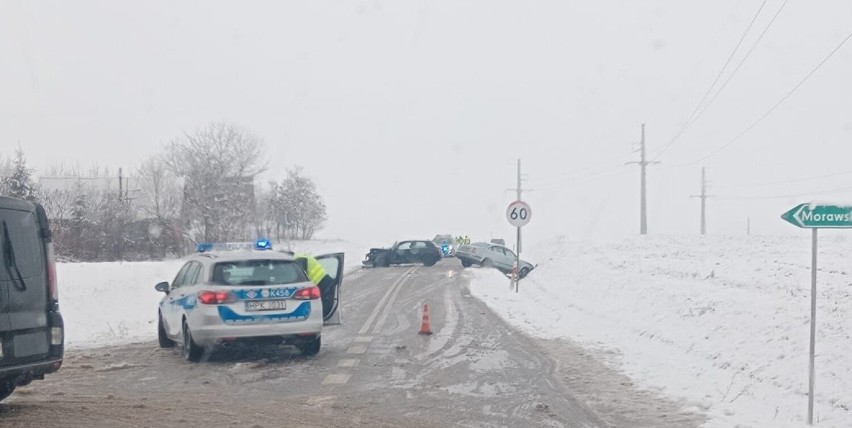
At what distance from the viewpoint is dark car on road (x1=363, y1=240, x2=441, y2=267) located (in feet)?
140

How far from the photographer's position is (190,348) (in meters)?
11.9

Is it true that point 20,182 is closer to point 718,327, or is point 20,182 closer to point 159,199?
point 159,199

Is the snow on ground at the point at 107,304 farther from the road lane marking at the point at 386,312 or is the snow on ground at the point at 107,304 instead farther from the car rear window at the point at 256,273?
the road lane marking at the point at 386,312

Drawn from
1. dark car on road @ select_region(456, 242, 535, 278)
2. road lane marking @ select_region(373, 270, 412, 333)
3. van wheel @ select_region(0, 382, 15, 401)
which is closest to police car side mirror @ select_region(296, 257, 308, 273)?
road lane marking @ select_region(373, 270, 412, 333)

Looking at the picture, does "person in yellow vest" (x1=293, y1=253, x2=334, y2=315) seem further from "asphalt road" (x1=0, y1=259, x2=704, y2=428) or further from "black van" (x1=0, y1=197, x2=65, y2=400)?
"black van" (x1=0, y1=197, x2=65, y2=400)

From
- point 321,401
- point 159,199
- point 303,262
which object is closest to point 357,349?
point 303,262

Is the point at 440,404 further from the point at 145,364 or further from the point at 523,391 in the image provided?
the point at 145,364

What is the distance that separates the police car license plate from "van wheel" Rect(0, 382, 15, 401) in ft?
12.3

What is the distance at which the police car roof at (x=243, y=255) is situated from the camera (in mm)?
12133

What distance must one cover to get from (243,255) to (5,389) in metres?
4.46

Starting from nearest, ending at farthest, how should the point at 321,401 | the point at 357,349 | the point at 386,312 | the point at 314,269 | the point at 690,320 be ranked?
the point at 321,401, the point at 357,349, the point at 314,269, the point at 690,320, the point at 386,312

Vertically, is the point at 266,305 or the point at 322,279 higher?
the point at 322,279

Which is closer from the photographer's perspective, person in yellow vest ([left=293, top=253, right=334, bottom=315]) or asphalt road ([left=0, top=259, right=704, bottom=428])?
asphalt road ([left=0, top=259, right=704, bottom=428])

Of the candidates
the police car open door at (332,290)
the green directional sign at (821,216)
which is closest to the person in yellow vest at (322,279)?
the police car open door at (332,290)
